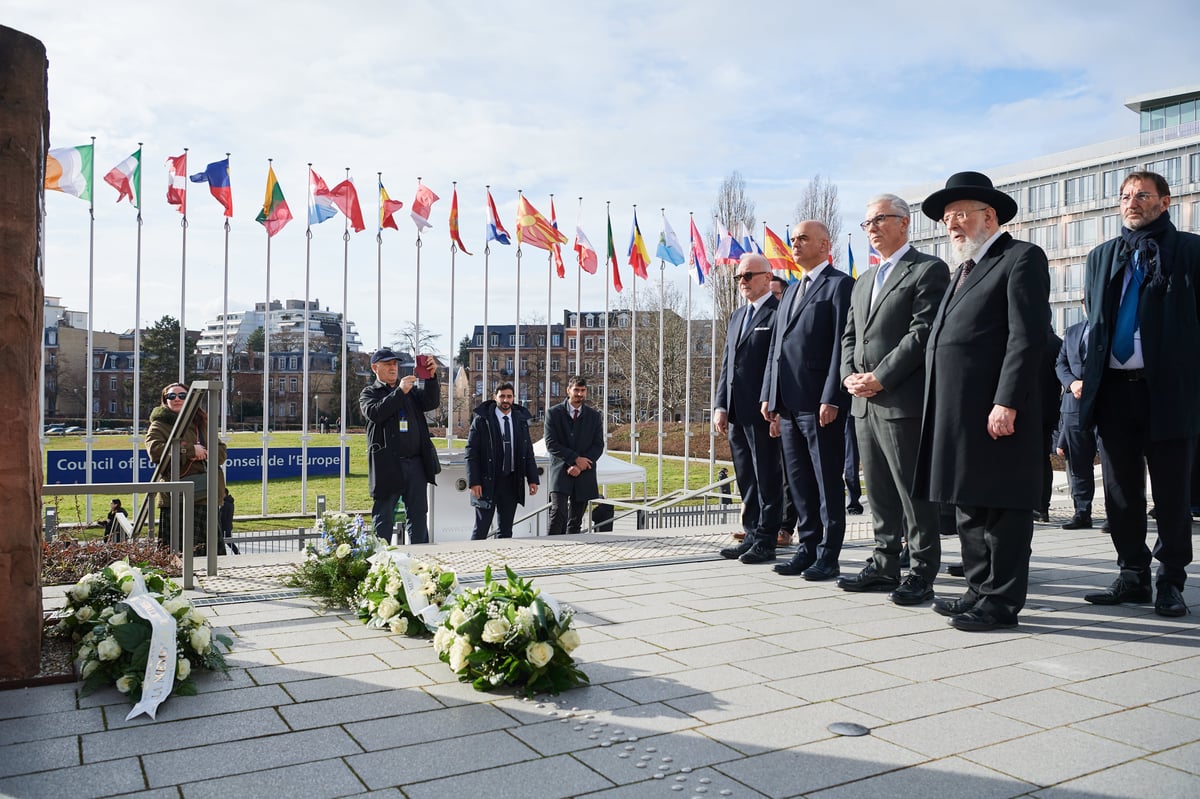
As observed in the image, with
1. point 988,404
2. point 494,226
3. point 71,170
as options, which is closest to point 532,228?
point 494,226

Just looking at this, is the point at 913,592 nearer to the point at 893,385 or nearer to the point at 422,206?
the point at 893,385

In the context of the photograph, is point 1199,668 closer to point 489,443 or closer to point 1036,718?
point 1036,718

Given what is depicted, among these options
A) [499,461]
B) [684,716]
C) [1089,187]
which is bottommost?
[684,716]

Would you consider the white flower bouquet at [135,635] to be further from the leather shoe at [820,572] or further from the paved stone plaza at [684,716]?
the leather shoe at [820,572]

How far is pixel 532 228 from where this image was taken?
1544cm

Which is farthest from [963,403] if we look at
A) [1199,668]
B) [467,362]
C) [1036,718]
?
[467,362]

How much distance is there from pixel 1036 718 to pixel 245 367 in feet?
191

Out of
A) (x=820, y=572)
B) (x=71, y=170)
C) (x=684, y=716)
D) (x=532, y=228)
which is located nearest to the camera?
(x=684, y=716)

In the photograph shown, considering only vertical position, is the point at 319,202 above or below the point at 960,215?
above

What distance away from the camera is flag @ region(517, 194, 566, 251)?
50.4 ft

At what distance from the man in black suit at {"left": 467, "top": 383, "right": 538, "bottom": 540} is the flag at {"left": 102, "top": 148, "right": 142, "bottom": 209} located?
7.11 meters

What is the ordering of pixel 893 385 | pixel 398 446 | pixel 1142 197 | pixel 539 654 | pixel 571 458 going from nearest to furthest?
1. pixel 539 654
2. pixel 1142 197
3. pixel 893 385
4. pixel 398 446
5. pixel 571 458

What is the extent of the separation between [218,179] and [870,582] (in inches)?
454

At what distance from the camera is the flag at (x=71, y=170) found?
12.8 metres
